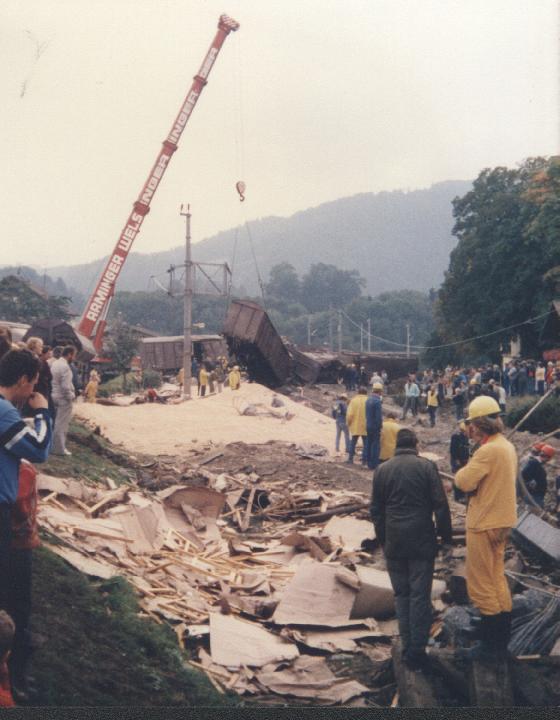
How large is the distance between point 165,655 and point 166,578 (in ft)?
6.20

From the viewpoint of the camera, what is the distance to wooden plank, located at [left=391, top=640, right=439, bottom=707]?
509 cm

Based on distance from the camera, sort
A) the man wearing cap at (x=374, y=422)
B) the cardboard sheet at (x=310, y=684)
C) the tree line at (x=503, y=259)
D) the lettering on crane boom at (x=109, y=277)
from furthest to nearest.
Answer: the lettering on crane boom at (x=109, y=277) → the tree line at (x=503, y=259) → the man wearing cap at (x=374, y=422) → the cardboard sheet at (x=310, y=684)

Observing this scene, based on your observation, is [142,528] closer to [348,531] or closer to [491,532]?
[348,531]

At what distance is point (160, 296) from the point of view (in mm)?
91250

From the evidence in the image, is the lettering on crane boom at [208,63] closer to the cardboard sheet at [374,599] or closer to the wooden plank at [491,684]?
the cardboard sheet at [374,599]

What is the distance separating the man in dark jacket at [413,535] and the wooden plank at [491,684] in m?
0.40

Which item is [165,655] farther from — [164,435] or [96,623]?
[164,435]

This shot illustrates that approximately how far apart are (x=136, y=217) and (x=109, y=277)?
297 centimetres

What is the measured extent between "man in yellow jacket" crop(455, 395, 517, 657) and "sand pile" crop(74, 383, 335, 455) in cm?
1418

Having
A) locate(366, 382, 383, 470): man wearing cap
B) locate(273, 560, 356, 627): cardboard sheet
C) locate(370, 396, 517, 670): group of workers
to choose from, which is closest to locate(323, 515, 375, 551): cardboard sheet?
locate(273, 560, 356, 627): cardboard sheet

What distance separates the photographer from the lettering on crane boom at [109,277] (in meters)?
32.2

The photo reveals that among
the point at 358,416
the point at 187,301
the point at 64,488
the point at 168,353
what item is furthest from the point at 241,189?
the point at 168,353

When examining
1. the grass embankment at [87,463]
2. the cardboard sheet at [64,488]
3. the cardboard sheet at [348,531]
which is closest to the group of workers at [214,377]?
the grass embankment at [87,463]

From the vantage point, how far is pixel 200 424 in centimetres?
2308
